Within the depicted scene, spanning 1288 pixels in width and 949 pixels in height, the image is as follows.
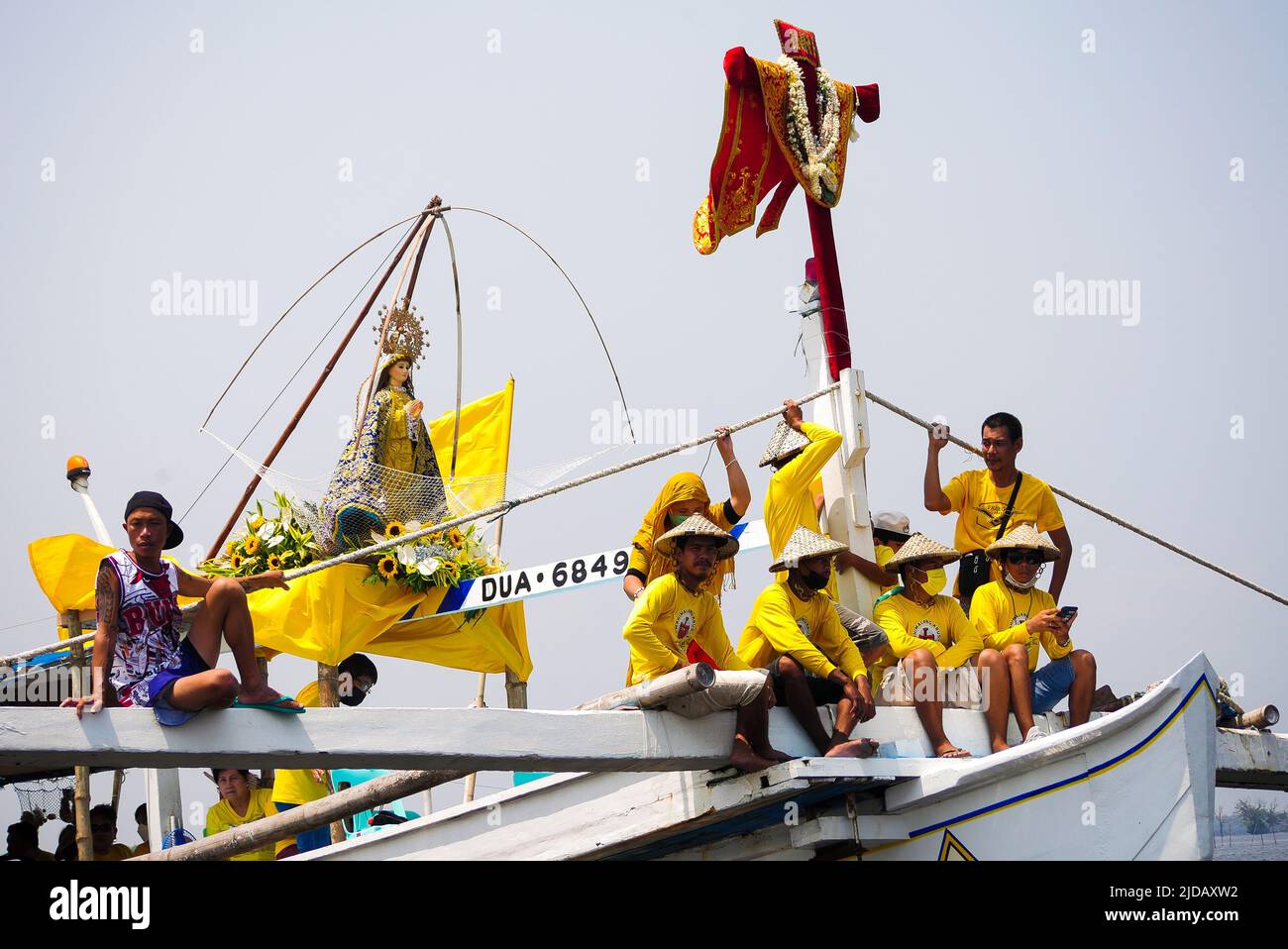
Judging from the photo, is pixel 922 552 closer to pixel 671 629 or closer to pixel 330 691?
pixel 671 629

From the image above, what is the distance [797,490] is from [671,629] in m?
1.54

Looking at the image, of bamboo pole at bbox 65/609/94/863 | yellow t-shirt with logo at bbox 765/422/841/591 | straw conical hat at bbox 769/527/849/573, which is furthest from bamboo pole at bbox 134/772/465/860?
yellow t-shirt with logo at bbox 765/422/841/591

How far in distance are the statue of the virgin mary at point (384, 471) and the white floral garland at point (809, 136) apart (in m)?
3.27

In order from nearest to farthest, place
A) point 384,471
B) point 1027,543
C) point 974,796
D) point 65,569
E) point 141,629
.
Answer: point 141,629
point 974,796
point 1027,543
point 384,471
point 65,569

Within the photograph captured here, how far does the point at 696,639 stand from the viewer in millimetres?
8023

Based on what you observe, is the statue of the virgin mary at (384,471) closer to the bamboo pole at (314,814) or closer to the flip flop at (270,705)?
the bamboo pole at (314,814)

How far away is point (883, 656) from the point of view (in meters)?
8.70

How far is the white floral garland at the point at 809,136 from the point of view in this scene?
1058cm

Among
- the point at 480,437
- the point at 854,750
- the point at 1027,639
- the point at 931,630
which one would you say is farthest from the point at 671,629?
the point at 480,437

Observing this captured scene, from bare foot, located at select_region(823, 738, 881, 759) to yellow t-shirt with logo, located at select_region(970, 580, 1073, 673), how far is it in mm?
1247

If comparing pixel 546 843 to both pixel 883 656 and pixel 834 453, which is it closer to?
pixel 883 656

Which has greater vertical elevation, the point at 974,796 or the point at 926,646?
the point at 926,646
